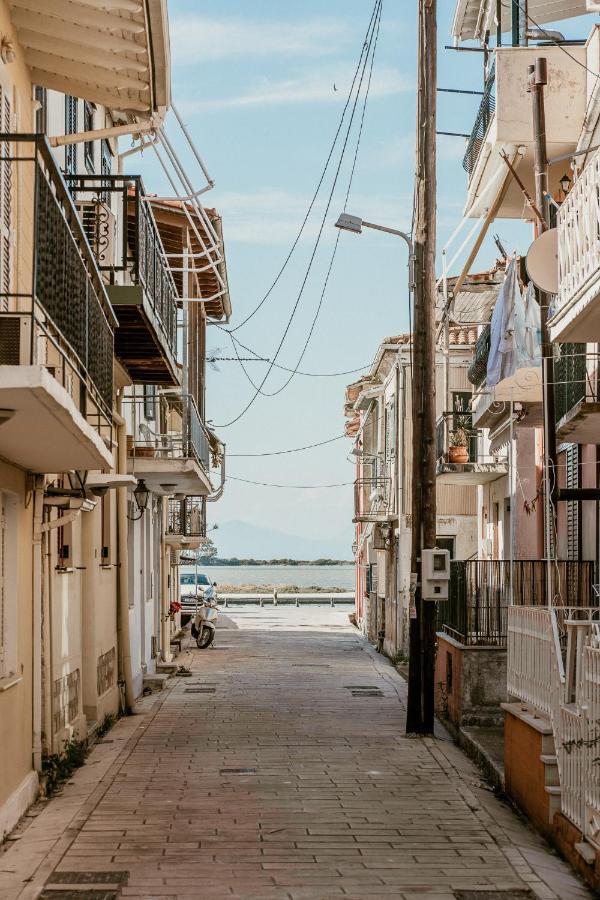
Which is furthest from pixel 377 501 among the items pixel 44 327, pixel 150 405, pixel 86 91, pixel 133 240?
pixel 44 327

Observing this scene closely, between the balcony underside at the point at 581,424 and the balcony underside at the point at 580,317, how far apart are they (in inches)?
30.0

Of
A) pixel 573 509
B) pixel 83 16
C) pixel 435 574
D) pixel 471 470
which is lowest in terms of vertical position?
pixel 435 574

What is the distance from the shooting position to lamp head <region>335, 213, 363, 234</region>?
16.7 metres

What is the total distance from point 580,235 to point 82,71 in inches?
183

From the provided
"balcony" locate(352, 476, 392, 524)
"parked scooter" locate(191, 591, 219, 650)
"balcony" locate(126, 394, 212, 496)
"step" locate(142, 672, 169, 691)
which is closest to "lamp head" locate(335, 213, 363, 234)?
"balcony" locate(126, 394, 212, 496)

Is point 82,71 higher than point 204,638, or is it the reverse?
point 82,71

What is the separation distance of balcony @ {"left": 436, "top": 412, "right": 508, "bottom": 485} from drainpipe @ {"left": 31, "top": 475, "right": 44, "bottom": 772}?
1230cm

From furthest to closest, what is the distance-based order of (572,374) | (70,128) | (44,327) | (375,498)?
1. (375,498)
2. (70,128)
3. (572,374)
4. (44,327)

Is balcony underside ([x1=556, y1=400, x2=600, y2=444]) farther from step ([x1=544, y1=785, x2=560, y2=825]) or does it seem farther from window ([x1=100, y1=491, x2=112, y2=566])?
window ([x1=100, y1=491, x2=112, y2=566])

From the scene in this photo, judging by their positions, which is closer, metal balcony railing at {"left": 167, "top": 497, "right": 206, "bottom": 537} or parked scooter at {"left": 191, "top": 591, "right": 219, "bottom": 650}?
metal balcony railing at {"left": 167, "top": 497, "right": 206, "bottom": 537}

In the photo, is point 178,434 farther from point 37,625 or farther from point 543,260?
point 543,260

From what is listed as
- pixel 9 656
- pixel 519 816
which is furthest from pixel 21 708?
pixel 519 816

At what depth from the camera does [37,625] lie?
11.4 m

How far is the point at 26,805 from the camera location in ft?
35.4
